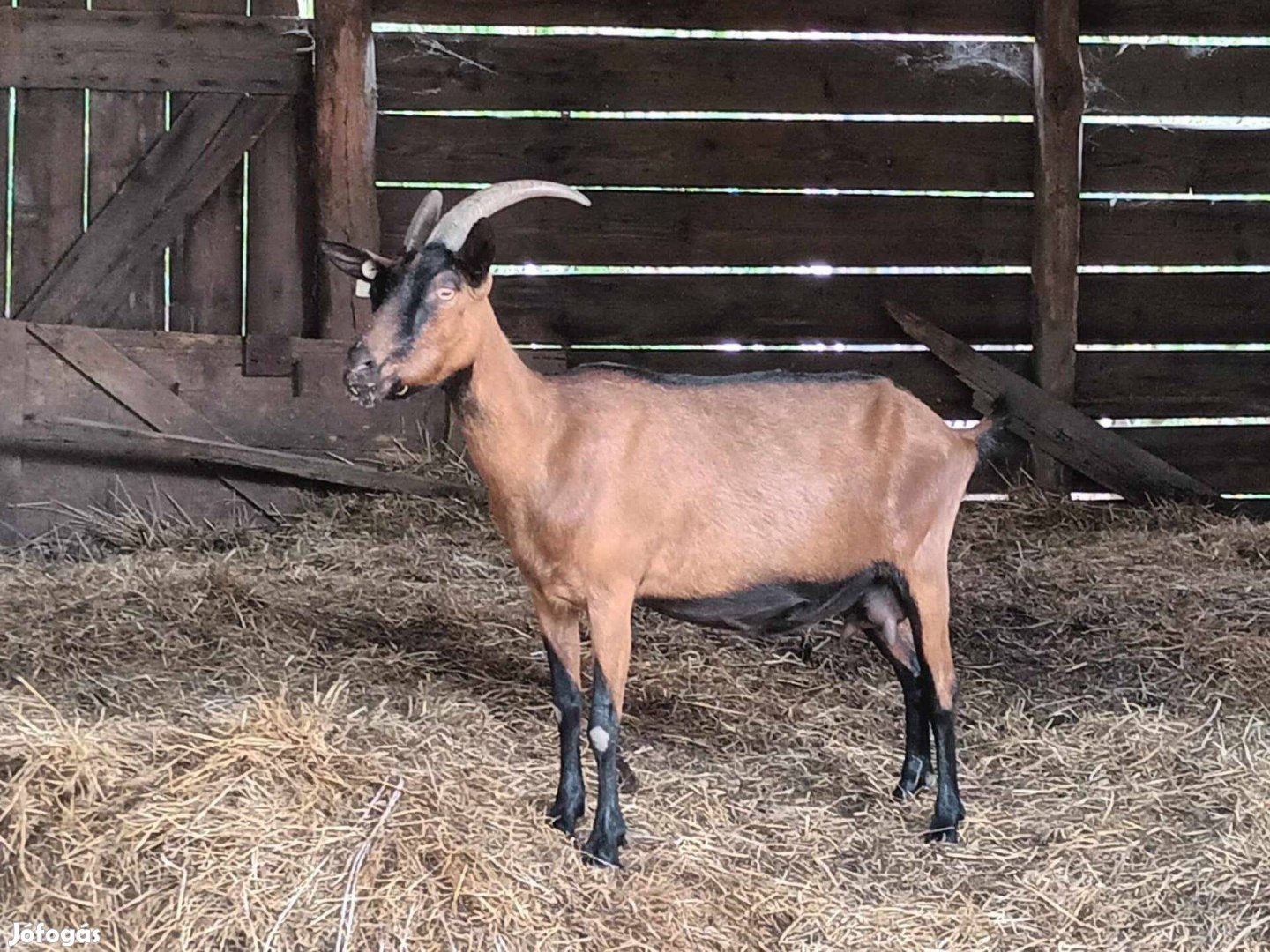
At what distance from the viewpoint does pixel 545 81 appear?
790cm

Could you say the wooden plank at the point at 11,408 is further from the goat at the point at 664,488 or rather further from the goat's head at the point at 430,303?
the goat's head at the point at 430,303

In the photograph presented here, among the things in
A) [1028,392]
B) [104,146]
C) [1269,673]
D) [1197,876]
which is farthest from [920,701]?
[104,146]

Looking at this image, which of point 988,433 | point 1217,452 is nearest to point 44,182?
point 988,433

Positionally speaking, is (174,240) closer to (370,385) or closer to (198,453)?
(198,453)

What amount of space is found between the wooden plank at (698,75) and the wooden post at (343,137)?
24 cm

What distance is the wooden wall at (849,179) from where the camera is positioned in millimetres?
7914

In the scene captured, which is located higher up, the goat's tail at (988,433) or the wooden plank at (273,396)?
the goat's tail at (988,433)

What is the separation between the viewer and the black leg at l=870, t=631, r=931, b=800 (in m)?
4.64

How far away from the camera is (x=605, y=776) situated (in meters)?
3.99

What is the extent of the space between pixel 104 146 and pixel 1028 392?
5.22 m

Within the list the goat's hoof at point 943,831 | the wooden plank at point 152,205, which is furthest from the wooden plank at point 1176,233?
the goat's hoof at point 943,831

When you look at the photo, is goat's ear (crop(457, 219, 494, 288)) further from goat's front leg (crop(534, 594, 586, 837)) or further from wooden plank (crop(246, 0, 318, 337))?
wooden plank (crop(246, 0, 318, 337))

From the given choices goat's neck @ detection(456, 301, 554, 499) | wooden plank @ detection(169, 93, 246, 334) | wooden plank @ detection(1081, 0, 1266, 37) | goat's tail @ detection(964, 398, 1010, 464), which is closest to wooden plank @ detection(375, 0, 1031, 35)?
wooden plank @ detection(1081, 0, 1266, 37)

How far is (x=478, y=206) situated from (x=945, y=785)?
219 cm
